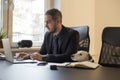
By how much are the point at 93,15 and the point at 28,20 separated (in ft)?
3.64

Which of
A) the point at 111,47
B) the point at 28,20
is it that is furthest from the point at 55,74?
the point at 28,20

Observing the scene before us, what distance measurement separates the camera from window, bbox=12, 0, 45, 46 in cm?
389

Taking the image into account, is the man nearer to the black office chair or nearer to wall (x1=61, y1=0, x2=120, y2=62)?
the black office chair

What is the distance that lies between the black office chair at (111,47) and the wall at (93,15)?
4.41ft

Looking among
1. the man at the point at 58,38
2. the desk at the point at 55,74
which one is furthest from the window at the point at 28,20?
the desk at the point at 55,74

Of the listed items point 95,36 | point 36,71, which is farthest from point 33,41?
point 36,71

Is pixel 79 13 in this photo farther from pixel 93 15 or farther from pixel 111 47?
pixel 111 47

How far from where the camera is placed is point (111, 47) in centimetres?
269

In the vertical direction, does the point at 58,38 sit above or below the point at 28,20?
below

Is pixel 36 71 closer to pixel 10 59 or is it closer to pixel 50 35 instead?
pixel 10 59

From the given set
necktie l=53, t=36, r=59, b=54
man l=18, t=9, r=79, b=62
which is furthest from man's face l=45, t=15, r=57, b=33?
necktie l=53, t=36, r=59, b=54

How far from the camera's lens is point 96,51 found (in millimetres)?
4289

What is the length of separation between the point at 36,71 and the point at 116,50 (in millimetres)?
1047

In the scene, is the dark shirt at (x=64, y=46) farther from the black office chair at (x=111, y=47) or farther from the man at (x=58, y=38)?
the black office chair at (x=111, y=47)
